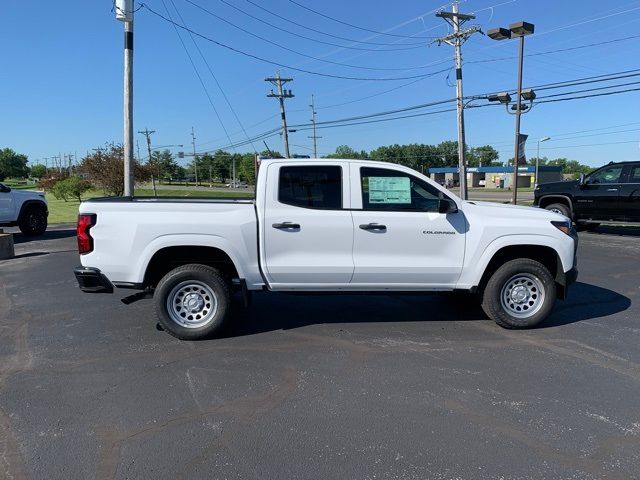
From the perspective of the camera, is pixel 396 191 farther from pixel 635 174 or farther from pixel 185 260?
pixel 635 174

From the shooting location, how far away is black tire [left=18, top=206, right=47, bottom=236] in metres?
15.5

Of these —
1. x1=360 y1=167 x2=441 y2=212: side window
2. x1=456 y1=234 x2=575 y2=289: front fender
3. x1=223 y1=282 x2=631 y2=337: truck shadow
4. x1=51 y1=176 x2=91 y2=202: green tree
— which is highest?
x1=51 y1=176 x2=91 y2=202: green tree

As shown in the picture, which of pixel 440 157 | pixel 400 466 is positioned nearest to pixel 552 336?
pixel 400 466

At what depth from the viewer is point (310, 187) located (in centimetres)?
557

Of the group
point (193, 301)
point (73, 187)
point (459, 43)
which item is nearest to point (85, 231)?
point (193, 301)

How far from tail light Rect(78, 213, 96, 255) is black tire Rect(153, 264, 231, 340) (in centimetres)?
81

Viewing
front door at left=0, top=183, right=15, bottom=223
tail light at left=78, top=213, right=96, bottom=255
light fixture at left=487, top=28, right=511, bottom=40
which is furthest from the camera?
light fixture at left=487, top=28, right=511, bottom=40

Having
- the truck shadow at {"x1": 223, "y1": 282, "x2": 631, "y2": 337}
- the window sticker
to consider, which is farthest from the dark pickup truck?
the window sticker

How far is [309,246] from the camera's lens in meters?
5.48

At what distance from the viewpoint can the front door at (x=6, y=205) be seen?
14802 mm

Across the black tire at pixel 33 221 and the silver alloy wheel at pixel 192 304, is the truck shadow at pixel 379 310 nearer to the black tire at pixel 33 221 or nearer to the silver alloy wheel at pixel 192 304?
the silver alloy wheel at pixel 192 304

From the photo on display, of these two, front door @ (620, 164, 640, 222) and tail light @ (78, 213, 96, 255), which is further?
front door @ (620, 164, 640, 222)

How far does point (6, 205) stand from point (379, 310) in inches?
506

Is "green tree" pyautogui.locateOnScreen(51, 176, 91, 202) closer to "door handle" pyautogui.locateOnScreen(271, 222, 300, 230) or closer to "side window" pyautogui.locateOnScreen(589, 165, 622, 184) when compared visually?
"side window" pyautogui.locateOnScreen(589, 165, 622, 184)
